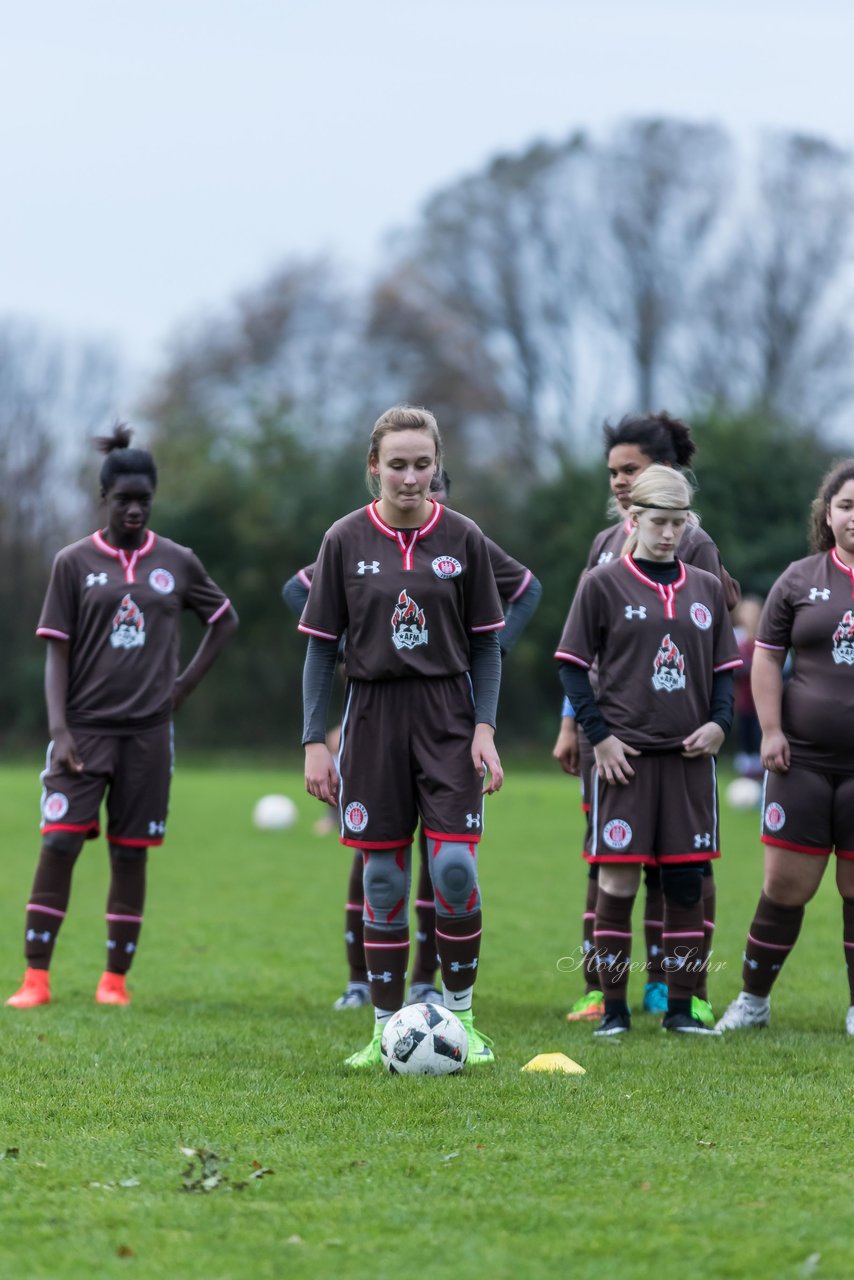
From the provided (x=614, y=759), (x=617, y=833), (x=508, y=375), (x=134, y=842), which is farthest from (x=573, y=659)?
(x=508, y=375)

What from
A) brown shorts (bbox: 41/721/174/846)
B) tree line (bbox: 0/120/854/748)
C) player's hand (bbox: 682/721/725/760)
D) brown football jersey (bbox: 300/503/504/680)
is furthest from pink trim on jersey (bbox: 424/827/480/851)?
tree line (bbox: 0/120/854/748)

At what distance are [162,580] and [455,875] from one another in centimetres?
231

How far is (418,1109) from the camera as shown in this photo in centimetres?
449

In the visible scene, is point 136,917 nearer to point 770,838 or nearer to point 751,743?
point 770,838

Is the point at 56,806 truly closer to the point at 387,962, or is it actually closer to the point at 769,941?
the point at 387,962

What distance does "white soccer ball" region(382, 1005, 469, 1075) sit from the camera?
4.99 m

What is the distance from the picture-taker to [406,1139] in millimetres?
4141

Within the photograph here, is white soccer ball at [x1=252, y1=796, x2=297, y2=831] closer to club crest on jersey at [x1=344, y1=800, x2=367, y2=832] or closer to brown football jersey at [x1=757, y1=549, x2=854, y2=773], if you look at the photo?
brown football jersey at [x1=757, y1=549, x2=854, y2=773]

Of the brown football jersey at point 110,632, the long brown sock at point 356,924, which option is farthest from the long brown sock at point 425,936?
the brown football jersey at point 110,632

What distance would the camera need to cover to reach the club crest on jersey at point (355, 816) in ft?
17.4

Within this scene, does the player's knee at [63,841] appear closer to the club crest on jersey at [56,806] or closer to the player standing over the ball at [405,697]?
the club crest on jersey at [56,806]

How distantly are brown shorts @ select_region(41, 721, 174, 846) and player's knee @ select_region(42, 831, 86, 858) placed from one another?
0.02m

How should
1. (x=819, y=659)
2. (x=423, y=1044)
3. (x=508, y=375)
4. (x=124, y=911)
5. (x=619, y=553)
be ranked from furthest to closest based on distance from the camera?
(x=508, y=375) < (x=124, y=911) < (x=619, y=553) < (x=819, y=659) < (x=423, y=1044)

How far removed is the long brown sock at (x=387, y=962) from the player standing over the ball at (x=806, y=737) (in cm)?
137
